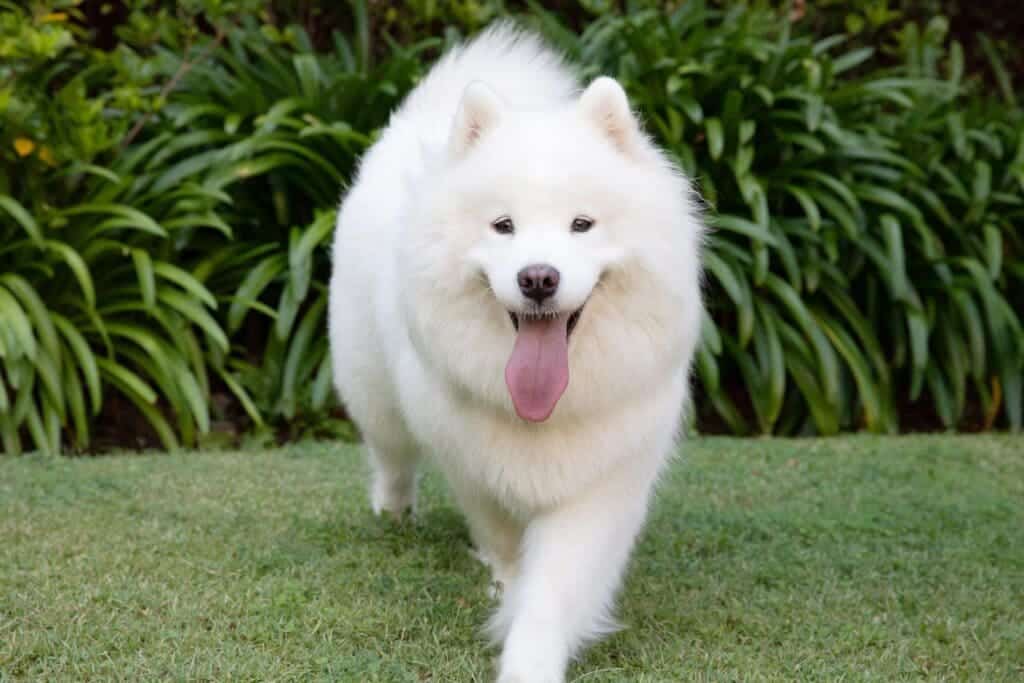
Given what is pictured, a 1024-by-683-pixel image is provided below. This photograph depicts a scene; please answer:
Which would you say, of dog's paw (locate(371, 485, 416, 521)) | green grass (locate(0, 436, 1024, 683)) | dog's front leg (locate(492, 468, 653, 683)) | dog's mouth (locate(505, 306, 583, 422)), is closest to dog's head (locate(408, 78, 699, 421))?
dog's mouth (locate(505, 306, 583, 422))

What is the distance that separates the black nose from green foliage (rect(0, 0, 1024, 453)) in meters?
3.28

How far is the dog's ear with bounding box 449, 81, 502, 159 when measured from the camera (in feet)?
10.5

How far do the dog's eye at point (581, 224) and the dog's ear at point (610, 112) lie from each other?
0.97ft

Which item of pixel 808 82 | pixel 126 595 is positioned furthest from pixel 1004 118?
pixel 126 595

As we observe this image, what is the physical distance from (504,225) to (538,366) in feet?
1.12

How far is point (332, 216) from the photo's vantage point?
629cm

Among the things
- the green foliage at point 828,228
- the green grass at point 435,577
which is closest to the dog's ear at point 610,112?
the green grass at point 435,577

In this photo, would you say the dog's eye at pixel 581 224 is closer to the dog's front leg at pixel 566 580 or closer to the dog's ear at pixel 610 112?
the dog's ear at pixel 610 112

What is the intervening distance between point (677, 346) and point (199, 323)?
335cm

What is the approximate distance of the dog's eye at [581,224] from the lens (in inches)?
117

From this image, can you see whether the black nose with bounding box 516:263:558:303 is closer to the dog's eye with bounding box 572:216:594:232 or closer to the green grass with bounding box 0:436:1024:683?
the dog's eye with bounding box 572:216:594:232

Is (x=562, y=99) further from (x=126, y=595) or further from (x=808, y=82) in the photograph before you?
(x=808, y=82)

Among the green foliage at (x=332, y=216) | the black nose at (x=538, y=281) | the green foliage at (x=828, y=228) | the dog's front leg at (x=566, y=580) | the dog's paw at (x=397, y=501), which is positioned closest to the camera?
the black nose at (x=538, y=281)

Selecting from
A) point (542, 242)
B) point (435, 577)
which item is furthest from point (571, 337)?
point (435, 577)
